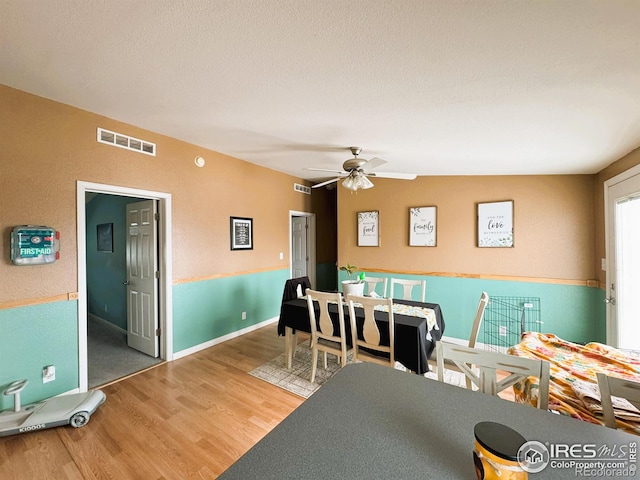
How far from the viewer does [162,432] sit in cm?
205

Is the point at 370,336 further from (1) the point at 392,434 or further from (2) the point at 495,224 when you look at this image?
(2) the point at 495,224

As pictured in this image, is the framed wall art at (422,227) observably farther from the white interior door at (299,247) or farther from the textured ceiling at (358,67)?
the white interior door at (299,247)

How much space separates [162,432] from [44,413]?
0.93 m

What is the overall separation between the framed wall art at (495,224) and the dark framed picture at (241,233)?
3.46 meters

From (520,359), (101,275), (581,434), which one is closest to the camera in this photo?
(581,434)

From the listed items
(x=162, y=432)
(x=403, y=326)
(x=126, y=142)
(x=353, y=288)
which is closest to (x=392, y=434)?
(x=403, y=326)

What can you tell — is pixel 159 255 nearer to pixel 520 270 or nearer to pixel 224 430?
pixel 224 430

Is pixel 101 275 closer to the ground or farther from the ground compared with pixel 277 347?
farther from the ground

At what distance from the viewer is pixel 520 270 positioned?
3.59 meters

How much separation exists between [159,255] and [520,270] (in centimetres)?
470

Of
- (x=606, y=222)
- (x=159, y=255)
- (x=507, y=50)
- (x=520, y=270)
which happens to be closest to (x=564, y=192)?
(x=606, y=222)

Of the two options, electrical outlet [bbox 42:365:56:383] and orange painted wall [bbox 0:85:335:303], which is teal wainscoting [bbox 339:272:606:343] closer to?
orange painted wall [bbox 0:85:335:303]

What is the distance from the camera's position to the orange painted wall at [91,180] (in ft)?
7.13

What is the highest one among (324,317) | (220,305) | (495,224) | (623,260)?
(495,224)
